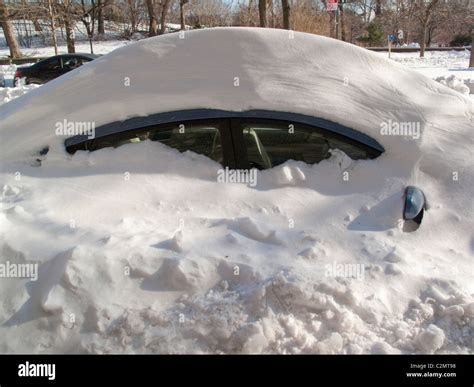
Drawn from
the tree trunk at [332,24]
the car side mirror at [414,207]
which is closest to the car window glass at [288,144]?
the car side mirror at [414,207]

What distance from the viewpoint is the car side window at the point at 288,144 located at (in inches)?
120

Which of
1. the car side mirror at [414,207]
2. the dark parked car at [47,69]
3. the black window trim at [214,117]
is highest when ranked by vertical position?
the black window trim at [214,117]

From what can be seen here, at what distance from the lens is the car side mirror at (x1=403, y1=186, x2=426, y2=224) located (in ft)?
9.14

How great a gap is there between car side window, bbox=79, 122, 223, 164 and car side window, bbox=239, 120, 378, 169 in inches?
7.9

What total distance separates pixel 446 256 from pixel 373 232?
0.43 m

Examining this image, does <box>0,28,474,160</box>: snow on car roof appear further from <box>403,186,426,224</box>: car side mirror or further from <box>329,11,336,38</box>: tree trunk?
<box>329,11,336,38</box>: tree trunk

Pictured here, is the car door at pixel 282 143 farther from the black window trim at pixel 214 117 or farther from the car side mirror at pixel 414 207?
the car side mirror at pixel 414 207

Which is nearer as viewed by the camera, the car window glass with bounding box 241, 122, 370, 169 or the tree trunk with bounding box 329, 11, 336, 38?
the car window glass with bounding box 241, 122, 370, 169

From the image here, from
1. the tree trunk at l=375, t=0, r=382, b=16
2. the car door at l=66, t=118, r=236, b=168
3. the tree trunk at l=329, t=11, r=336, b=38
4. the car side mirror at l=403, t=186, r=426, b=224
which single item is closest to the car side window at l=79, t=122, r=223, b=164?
the car door at l=66, t=118, r=236, b=168

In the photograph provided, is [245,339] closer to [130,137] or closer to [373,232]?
[373,232]

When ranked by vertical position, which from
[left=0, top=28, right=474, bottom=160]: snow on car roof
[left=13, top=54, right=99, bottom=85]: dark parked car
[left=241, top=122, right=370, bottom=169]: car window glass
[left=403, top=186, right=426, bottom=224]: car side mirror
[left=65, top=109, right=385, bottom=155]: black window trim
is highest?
[left=0, top=28, right=474, bottom=160]: snow on car roof

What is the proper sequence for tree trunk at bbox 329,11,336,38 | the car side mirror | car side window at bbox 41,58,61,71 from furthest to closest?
tree trunk at bbox 329,11,336,38
car side window at bbox 41,58,61,71
the car side mirror

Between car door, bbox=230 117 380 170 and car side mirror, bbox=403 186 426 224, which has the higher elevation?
car door, bbox=230 117 380 170
